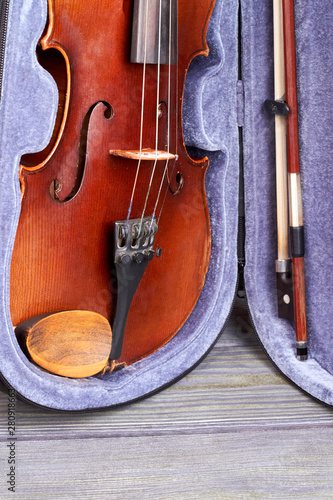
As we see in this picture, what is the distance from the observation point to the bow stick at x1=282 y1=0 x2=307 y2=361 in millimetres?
1103

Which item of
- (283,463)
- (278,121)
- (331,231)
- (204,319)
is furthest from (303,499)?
(278,121)

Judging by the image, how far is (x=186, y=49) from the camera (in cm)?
108

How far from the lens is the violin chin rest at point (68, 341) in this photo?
893 millimetres

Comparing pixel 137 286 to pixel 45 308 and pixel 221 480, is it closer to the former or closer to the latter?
pixel 45 308

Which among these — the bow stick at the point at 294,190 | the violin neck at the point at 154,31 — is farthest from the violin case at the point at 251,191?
the violin neck at the point at 154,31

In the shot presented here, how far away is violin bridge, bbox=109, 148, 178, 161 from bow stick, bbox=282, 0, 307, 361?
27cm

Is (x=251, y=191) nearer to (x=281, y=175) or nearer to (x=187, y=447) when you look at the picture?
(x=281, y=175)

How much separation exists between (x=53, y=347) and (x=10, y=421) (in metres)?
0.16

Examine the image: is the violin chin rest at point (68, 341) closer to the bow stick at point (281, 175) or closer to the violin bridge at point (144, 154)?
the violin bridge at point (144, 154)

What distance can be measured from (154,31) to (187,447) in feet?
2.46

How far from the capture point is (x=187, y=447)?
37.3 inches

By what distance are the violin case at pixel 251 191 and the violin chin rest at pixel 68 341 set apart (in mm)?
42

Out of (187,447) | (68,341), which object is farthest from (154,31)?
(187,447)

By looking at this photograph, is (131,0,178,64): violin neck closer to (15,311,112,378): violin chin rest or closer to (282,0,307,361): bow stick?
(282,0,307,361): bow stick
